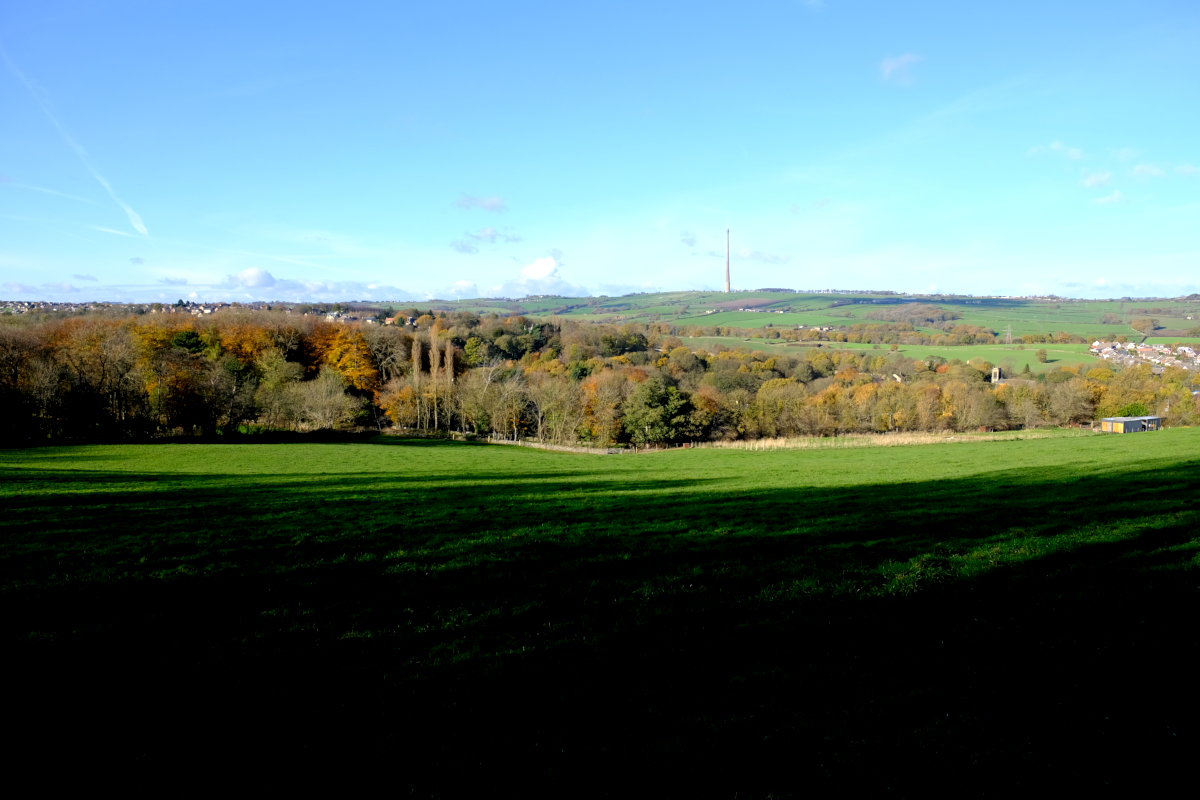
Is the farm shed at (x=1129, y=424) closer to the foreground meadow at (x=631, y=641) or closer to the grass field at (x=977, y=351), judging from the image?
the grass field at (x=977, y=351)

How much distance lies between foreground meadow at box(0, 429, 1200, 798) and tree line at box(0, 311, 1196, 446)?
4502 cm

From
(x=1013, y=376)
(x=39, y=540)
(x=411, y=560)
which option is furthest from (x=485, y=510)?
(x=1013, y=376)

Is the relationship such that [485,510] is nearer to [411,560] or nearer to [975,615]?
[411,560]

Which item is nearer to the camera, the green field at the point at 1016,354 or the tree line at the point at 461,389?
the tree line at the point at 461,389

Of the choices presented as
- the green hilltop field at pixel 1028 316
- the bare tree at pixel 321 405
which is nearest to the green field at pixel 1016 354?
the green hilltop field at pixel 1028 316

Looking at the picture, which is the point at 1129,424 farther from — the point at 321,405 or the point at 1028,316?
the point at 1028,316

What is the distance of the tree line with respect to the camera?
2115 inches

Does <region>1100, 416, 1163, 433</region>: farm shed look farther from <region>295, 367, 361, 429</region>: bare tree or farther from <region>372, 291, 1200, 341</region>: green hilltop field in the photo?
<region>295, 367, 361, 429</region>: bare tree

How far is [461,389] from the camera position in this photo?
236 ft

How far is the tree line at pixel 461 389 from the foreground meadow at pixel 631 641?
148 ft

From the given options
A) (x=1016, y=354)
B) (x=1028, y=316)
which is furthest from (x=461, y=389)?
(x=1028, y=316)

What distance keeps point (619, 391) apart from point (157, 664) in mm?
72770

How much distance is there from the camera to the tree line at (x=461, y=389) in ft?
176

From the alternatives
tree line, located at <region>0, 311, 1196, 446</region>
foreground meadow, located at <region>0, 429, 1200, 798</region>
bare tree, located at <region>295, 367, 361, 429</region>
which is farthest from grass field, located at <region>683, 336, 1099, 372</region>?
foreground meadow, located at <region>0, 429, 1200, 798</region>
